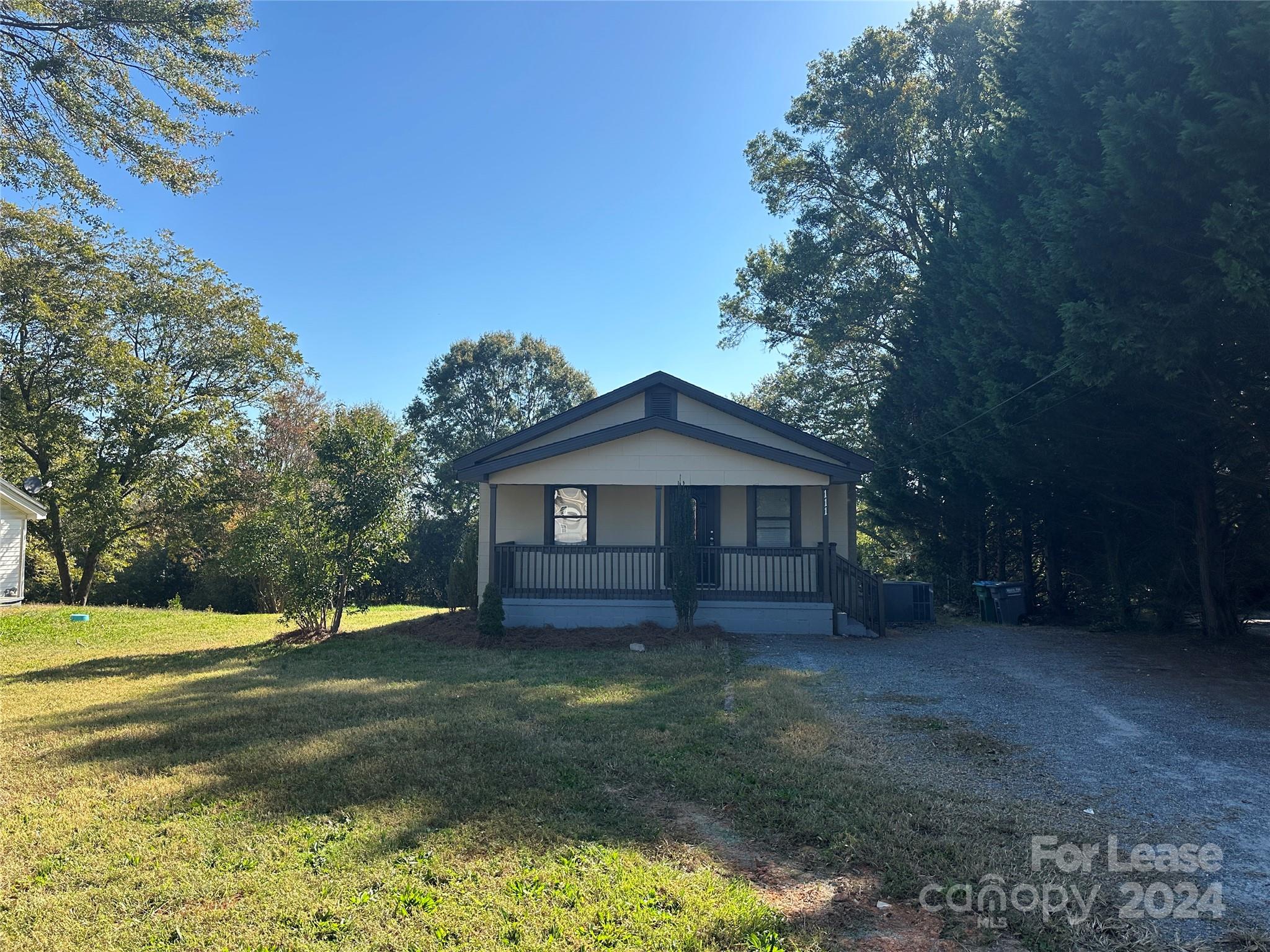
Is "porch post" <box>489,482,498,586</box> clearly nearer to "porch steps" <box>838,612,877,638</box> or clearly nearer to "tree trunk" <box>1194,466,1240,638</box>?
"porch steps" <box>838,612,877,638</box>

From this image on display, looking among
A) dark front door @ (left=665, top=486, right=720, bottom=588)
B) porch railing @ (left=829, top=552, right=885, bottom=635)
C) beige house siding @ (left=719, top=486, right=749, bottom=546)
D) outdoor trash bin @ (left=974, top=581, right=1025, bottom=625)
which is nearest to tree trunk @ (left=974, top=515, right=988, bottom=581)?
outdoor trash bin @ (left=974, top=581, right=1025, bottom=625)

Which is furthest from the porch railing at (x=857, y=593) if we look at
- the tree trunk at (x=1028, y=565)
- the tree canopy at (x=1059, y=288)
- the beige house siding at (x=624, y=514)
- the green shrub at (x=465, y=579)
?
the green shrub at (x=465, y=579)

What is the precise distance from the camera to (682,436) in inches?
536

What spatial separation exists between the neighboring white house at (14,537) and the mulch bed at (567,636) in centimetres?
1563

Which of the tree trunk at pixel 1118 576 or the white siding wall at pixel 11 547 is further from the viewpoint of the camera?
the white siding wall at pixel 11 547

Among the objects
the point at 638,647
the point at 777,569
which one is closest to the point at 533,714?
the point at 638,647

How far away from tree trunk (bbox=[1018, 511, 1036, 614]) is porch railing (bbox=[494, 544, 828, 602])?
6.42 metres

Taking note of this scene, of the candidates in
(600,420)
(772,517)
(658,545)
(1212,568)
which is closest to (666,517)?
(658,545)

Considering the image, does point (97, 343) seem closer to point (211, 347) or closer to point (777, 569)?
point (211, 347)

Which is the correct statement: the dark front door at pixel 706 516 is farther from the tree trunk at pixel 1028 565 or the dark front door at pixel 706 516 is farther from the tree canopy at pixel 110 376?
the tree canopy at pixel 110 376

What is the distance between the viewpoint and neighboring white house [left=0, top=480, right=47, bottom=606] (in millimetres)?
21375

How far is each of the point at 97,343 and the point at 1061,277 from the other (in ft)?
89.7

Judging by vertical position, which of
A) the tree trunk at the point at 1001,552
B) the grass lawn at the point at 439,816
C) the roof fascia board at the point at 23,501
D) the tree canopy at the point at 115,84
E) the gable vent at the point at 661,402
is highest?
the tree canopy at the point at 115,84

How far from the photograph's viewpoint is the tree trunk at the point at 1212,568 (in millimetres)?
12359
